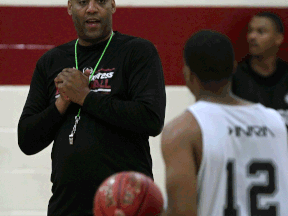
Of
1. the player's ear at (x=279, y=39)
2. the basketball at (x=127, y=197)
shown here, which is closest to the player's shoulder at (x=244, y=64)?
the player's ear at (x=279, y=39)

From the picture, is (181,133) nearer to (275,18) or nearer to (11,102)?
Result: (275,18)

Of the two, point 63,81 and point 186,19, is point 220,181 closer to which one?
point 63,81

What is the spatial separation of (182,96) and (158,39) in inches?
19.7

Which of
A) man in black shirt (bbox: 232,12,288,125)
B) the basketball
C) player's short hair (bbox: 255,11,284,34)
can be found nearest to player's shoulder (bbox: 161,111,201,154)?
the basketball

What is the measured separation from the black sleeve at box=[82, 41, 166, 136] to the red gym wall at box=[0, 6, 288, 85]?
1568 millimetres

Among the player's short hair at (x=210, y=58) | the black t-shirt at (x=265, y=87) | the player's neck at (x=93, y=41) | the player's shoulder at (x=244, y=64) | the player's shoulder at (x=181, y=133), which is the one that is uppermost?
the player's short hair at (x=210, y=58)

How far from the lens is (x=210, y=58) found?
190 centimetres

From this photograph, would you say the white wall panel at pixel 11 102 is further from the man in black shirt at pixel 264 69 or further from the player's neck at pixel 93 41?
the man in black shirt at pixel 264 69

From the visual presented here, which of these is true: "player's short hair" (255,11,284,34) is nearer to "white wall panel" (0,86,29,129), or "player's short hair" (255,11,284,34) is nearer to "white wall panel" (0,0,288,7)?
"white wall panel" (0,0,288,7)

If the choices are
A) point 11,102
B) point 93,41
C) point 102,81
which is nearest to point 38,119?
point 102,81

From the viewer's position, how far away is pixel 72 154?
2.50 metres

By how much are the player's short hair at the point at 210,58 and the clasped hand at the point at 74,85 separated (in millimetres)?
757

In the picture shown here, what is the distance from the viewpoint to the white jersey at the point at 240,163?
1829 mm

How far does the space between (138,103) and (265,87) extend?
1.79 m
